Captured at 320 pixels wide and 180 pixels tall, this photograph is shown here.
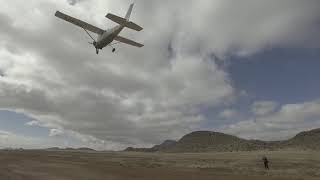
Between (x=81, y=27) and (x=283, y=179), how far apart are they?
140 ft

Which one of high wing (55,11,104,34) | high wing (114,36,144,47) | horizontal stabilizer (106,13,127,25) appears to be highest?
high wing (114,36,144,47)

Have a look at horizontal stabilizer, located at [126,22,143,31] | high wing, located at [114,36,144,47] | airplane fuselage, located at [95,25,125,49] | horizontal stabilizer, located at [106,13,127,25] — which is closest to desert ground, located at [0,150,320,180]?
airplane fuselage, located at [95,25,125,49]

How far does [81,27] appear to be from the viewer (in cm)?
7006

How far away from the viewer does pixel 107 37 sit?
65062mm

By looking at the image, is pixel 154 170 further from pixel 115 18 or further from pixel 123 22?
pixel 115 18

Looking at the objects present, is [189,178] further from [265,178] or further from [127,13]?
[127,13]

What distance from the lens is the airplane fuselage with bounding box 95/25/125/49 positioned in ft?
205

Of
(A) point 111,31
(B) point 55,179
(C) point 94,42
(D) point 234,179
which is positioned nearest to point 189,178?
(D) point 234,179

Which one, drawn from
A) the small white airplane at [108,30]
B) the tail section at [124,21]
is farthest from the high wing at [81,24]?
the tail section at [124,21]

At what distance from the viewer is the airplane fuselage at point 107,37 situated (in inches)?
2465

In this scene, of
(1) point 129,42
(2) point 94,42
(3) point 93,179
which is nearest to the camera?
(3) point 93,179

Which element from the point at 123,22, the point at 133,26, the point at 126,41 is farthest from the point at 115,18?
the point at 126,41

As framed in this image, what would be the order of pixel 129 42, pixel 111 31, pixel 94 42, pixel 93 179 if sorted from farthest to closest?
pixel 129 42 < pixel 94 42 < pixel 111 31 < pixel 93 179

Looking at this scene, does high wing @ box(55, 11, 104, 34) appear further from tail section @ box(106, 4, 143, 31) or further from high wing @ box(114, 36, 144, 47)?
high wing @ box(114, 36, 144, 47)
